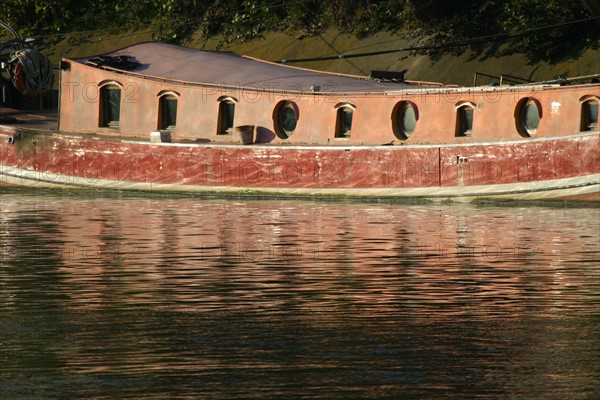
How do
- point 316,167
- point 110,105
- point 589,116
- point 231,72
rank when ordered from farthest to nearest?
point 110,105
point 231,72
point 316,167
point 589,116

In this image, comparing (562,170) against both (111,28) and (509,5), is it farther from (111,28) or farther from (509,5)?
(111,28)

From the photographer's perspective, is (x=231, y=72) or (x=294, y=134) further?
(x=231, y=72)

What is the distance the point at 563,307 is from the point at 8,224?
46.2 ft

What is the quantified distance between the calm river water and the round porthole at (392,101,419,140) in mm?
5622

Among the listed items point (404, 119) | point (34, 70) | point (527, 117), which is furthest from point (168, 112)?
point (527, 117)

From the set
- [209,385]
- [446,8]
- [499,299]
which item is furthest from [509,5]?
[209,385]

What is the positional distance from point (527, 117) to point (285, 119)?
627 centimetres

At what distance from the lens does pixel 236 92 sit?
3381 cm

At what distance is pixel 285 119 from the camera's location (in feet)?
111

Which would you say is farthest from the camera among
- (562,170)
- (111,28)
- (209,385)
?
(111,28)

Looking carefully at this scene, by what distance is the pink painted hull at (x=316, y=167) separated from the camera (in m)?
29.7

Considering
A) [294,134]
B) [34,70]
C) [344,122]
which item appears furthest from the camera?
[34,70]

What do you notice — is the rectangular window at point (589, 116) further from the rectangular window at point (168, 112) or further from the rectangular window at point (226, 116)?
the rectangular window at point (168, 112)

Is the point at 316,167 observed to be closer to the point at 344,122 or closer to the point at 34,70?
the point at 344,122
